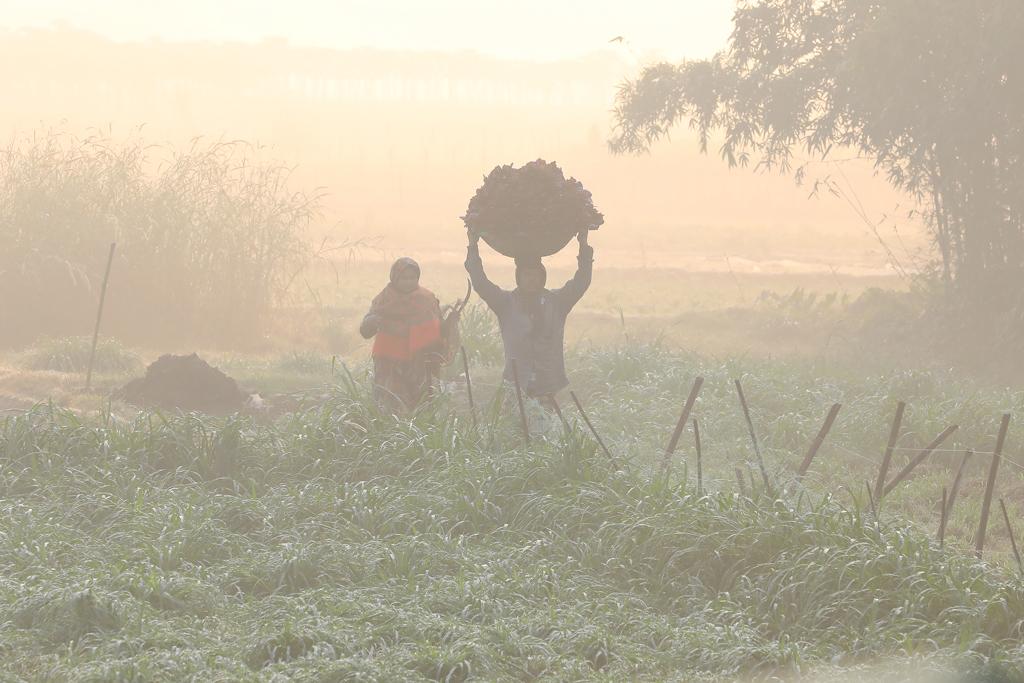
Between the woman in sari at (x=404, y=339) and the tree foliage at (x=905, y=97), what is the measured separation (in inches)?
267

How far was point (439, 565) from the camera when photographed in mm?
5832

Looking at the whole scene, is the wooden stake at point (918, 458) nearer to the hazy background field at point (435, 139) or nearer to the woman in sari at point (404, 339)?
the woman in sari at point (404, 339)

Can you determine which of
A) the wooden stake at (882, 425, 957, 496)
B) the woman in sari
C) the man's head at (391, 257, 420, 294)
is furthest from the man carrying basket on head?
the wooden stake at (882, 425, 957, 496)

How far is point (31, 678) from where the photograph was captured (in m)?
4.78

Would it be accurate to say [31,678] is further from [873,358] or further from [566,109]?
[566,109]

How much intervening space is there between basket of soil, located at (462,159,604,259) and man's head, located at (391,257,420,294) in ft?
2.46

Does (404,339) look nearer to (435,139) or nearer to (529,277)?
(529,277)

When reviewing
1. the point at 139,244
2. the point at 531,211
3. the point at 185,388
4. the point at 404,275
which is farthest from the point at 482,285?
the point at 139,244

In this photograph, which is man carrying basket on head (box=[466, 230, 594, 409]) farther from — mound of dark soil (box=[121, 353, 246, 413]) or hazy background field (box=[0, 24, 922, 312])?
hazy background field (box=[0, 24, 922, 312])

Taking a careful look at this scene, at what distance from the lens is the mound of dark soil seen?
10.8 meters

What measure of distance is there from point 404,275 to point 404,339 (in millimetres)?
421

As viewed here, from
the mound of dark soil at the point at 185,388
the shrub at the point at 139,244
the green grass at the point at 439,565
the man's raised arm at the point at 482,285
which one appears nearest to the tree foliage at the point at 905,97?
the shrub at the point at 139,244

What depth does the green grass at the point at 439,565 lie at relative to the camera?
4918 millimetres

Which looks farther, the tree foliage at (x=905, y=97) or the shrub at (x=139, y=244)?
the shrub at (x=139, y=244)
